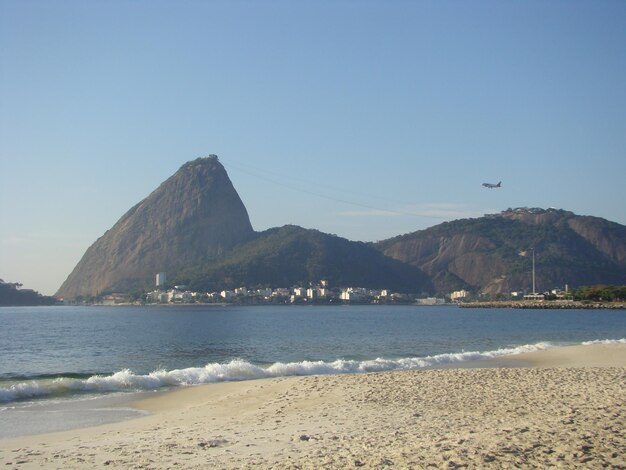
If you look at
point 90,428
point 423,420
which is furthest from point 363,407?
point 90,428

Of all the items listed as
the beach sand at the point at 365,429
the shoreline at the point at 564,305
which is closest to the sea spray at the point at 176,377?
the beach sand at the point at 365,429

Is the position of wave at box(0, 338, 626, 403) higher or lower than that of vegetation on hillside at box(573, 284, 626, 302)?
lower

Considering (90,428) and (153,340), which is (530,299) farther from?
(90,428)

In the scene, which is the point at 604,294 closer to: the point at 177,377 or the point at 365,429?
the point at 177,377

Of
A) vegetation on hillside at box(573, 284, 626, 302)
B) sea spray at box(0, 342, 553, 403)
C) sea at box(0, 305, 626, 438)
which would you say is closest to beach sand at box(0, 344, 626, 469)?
sea at box(0, 305, 626, 438)

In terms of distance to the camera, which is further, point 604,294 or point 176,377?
point 604,294

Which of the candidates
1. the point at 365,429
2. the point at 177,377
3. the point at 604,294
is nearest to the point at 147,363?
the point at 177,377

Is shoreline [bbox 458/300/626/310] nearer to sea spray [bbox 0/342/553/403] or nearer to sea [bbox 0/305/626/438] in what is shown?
sea [bbox 0/305/626/438]

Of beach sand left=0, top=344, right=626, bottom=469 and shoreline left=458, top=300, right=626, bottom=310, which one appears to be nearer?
beach sand left=0, top=344, right=626, bottom=469

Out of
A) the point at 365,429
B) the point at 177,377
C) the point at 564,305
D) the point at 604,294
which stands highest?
the point at 604,294

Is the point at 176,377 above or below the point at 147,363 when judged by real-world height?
above
